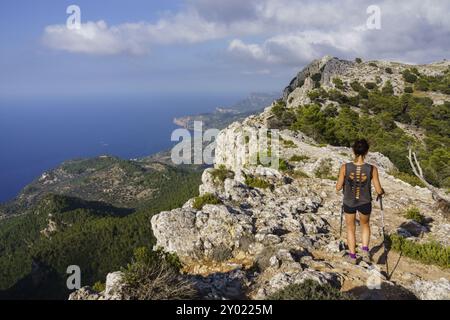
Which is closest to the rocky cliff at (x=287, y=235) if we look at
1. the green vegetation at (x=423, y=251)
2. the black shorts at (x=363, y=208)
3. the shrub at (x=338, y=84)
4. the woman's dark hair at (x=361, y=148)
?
the green vegetation at (x=423, y=251)

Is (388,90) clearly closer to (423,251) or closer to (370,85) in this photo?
(370,85)

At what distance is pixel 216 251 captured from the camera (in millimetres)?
13562

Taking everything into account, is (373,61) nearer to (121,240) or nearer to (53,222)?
(121,240)

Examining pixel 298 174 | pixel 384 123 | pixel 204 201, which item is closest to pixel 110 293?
pixel 204 201

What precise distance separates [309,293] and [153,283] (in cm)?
354

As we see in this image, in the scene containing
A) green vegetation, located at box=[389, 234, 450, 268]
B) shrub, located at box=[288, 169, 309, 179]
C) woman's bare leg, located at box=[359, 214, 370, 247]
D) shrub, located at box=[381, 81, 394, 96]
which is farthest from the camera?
shrub, located at box=[381, 81, 394, 96]

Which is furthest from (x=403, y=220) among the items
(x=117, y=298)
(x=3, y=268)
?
(x=3, y=268)

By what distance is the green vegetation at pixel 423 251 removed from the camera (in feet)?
41.3

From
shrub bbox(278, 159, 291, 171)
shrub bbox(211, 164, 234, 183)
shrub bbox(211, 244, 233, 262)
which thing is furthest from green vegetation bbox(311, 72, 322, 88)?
shrub bbox(211, 244, 233, 262)

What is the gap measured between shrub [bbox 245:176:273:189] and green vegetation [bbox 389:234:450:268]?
7711mm

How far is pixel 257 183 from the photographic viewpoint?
2062cm

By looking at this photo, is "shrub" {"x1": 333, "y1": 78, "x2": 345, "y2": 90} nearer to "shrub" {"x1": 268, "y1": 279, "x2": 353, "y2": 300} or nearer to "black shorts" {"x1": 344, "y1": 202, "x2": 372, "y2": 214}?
"black shorts" {"x1": 344, "y1": 202, "x2": 372, "y2": 214}

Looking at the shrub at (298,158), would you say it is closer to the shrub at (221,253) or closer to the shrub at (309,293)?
the shrub at (221,253)

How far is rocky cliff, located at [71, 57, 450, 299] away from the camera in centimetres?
1029
